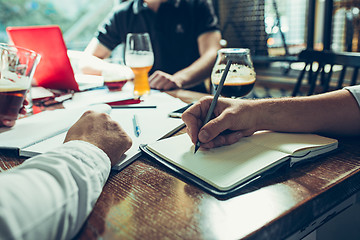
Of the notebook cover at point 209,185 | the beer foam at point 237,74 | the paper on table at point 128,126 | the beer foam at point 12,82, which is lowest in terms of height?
the notebook cover at point 209,185

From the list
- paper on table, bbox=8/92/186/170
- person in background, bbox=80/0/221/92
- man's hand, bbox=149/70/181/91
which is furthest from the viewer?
person in background, bbox=80/0/221/92

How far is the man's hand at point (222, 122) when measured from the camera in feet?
A: 1.94

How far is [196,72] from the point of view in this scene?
5.41 ft

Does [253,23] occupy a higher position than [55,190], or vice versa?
[253,23]

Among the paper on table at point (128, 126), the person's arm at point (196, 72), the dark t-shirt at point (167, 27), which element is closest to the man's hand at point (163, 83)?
the person's arm at point (196, 72)

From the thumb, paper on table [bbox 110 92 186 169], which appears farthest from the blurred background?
the thumb

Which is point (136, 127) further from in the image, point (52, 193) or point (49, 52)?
point (49, 52)

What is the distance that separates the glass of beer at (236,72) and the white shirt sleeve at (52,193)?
53cm

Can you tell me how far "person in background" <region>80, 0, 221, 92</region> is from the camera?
1.95 m

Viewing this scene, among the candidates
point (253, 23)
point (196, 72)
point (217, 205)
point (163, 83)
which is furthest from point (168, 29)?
point (253, 23)

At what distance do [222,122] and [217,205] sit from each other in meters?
0.20

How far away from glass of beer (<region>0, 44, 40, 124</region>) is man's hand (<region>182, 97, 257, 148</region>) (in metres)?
0.59

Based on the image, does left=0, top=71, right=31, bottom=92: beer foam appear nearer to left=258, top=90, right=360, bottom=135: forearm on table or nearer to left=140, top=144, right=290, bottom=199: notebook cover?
left=140, top=144, right=290, bottom=199: notebook cover

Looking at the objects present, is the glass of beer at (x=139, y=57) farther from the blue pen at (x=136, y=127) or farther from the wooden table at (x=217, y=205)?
the wooden table at (x=217, y=205)
